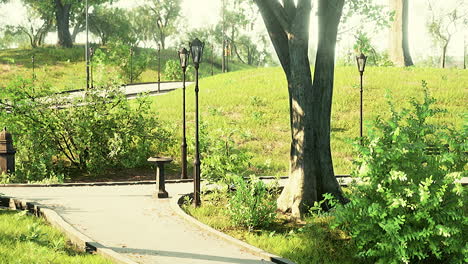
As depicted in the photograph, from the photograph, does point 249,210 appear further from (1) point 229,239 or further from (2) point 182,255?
(2) point 182,255

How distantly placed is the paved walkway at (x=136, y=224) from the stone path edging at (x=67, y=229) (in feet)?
0.87

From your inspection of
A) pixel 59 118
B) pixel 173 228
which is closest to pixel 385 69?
pixel 59 118

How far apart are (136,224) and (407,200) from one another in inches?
201

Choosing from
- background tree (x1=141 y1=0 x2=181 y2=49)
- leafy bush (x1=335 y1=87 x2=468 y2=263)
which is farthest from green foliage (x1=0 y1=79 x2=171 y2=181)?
background tree (x1=141 y1=0 x2=181 y2=49)

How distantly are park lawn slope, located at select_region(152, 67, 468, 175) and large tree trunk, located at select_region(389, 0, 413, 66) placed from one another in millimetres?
3204

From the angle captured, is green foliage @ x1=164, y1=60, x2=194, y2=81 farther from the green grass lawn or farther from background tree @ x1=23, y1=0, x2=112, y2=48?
the green grass lawn

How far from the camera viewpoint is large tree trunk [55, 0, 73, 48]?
191 feet

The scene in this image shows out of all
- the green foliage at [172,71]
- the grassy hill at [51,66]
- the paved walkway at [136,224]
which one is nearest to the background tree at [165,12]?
the grassy hill at [51,66]

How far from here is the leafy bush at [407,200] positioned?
28.1 feet

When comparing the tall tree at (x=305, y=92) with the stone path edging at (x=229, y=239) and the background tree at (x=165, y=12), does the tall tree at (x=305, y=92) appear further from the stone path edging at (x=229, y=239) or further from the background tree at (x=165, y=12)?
the background tree at (x=165, y=12)

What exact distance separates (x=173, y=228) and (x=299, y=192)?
112 inches

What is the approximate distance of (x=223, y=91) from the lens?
3103cm

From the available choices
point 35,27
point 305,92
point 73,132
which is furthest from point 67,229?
point 35,27

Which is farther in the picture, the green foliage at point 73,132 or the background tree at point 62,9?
the background tree at point 62,9
